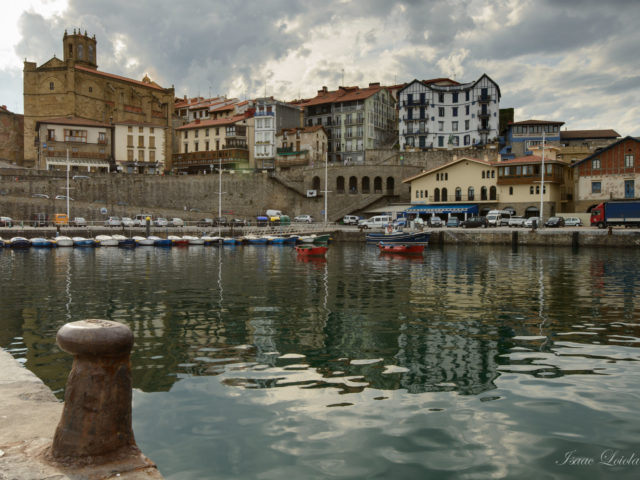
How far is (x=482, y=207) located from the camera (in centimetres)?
7488

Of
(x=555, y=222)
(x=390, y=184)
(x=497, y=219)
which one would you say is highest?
(x=390, y=184)

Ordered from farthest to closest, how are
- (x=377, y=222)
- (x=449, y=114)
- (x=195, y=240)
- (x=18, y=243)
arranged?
(x=449, y=114), (x=377, y=222), (x=195, y=240), (x=18, y=243)

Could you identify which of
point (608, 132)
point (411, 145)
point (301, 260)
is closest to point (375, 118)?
point (411, 145)

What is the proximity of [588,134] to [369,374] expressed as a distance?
9451 centimetres

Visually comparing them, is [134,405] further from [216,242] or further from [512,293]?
[216,242]

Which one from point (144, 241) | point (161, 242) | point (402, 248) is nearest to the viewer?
point (402, 248)

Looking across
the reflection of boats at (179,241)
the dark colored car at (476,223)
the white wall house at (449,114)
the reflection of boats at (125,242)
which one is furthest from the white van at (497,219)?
the reflection of boats at (125,242)

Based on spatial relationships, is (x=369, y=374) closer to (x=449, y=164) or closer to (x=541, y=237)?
(x=541, y=237)

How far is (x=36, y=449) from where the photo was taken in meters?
4.87

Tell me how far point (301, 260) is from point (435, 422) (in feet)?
110

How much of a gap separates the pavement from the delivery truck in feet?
198

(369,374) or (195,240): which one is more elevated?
(195,240)

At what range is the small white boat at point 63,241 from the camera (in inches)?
2219

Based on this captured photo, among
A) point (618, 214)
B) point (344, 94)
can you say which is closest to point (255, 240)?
point (618, 214)
